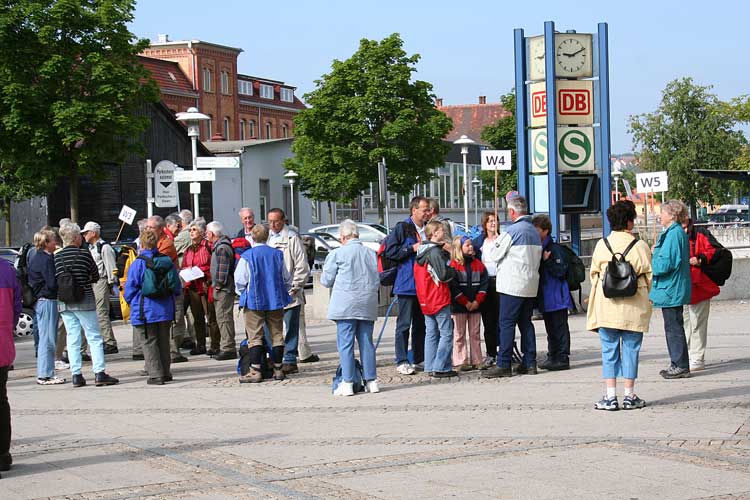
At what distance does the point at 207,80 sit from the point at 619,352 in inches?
2951

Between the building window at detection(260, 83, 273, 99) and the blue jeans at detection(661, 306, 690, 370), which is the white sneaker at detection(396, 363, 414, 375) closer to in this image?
the blue jeans at detection(661, 306, 690, 370)

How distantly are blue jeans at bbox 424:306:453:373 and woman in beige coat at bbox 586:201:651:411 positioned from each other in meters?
2.37

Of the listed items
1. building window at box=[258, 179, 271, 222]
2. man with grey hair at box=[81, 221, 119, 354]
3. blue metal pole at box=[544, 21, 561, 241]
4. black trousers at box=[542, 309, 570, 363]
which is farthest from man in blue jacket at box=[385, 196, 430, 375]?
building window at box=[258, 179, 271, 222]

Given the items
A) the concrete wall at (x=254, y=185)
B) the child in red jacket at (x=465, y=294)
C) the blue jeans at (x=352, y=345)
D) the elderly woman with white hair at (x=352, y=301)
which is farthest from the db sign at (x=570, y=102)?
the concrete wall at (x=254, y=185)

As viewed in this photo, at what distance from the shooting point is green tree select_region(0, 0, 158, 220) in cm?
3488

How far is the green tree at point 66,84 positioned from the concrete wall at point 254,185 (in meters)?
20.0

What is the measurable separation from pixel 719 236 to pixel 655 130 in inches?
976

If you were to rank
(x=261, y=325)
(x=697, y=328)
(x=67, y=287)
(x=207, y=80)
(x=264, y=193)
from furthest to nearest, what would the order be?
1. (x=207, y=80)
2. (x=264, y=193)
3. (x=67, y=287)
4. (x=261, y=325)
5. (x=697, y=328)

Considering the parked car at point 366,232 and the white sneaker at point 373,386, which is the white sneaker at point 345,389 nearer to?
the white sneaker at point 373,386

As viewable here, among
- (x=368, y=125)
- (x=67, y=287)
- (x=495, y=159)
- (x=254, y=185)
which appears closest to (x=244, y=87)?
(x=254, y=185)

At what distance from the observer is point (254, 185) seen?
60500 millimetres

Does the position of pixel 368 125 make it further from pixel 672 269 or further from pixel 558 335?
pixel 672 269

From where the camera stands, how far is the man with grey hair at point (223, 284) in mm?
14547

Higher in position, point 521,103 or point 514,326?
point 521,103
